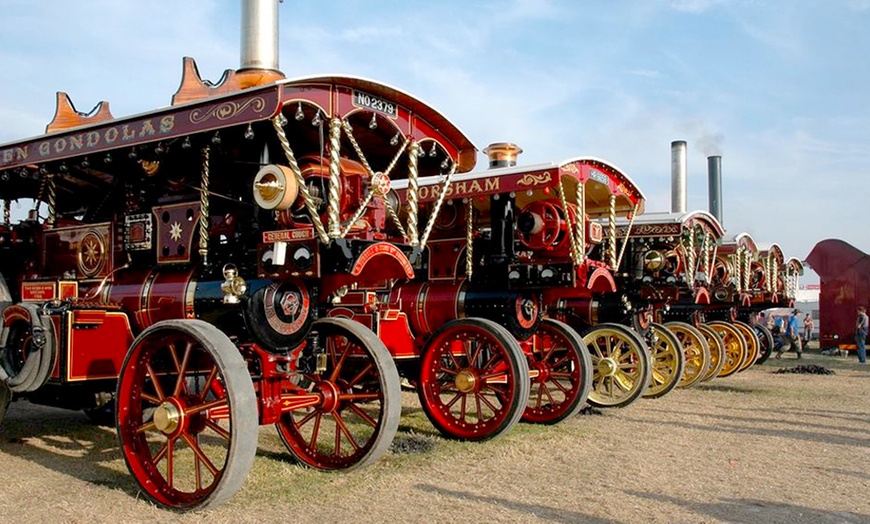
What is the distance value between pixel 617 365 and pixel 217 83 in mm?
4247

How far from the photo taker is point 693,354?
30.7 feet

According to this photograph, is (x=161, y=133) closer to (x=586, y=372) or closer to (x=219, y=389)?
(x=219, y=389)

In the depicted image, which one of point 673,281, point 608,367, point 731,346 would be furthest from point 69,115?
point 731,346

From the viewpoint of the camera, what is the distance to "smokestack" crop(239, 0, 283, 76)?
5293mm

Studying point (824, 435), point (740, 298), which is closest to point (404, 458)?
point (824, 435)

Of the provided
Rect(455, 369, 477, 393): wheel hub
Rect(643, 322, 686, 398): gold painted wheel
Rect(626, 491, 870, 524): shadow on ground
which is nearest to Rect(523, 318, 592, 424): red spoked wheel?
Rect(455, 369, 477, 393): wheel hub

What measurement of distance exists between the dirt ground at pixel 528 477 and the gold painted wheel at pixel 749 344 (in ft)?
12.9

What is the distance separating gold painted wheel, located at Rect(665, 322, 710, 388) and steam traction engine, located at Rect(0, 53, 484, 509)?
496cm

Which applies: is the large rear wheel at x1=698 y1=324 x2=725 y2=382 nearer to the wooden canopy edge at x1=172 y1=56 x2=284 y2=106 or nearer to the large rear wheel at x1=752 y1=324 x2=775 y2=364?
the large rear wheel at x1=752 y1=324 x2=775 y2=364

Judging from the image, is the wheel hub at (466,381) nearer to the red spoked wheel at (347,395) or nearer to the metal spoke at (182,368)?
the red spoked wheel at (347,395)

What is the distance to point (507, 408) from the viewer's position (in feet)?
17.8

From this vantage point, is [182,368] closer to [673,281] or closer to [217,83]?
[217,83]

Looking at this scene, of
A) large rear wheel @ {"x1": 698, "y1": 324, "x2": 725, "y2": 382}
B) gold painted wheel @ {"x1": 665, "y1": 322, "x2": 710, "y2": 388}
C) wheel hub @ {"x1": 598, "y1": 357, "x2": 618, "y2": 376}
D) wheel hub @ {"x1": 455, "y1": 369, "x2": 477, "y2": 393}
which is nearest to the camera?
wheel hub @ {"x1": 455, "y1": 369, "x2": 477, "y2": 393}

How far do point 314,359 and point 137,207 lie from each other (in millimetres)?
1535
